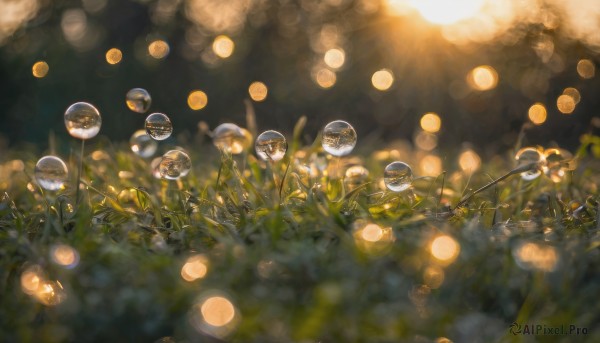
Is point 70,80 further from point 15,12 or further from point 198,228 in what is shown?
point 198,228

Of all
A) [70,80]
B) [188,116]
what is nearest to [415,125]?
[188,116]

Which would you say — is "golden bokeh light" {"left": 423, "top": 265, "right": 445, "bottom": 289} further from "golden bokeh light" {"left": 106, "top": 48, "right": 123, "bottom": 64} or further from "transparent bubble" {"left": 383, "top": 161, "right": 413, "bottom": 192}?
"golden bokeh light" {"left": 106, "top": 48, "right": 123, "bottom": 64}

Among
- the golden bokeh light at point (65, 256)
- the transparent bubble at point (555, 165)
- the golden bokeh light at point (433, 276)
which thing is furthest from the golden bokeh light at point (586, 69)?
the golden bokeh light at point (65, 256)

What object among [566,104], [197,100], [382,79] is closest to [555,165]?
[566,104]

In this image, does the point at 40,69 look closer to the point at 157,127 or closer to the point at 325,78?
the point at 325,78

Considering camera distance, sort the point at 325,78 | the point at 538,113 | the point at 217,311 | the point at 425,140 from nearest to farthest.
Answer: the point at 217,311 → the point at 538,113 → the point at 425,140 → the point at 325,78

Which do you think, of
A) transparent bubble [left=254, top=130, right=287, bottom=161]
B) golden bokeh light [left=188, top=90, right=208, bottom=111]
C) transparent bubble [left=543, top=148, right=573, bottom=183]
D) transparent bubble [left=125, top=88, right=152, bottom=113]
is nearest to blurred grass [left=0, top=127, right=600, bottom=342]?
transparent bubble [left=254, top=130, right=287, bottom=161]
